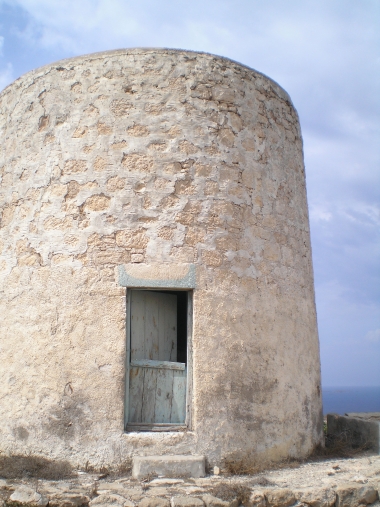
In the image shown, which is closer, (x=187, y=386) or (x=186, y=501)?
(x=186, y=501)

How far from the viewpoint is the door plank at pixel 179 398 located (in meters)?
5.45

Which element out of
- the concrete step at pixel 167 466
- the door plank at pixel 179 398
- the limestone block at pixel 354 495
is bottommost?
the limestone block at pixel 354 495

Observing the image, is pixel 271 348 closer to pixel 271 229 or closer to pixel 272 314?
pixel 272 314

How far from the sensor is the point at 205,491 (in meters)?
4.59

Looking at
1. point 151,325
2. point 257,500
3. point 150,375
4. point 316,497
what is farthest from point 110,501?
point 151,325

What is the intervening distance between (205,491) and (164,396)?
112 centimetres

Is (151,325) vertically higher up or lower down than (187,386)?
higher up

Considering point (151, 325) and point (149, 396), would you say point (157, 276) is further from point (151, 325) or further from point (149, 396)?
point (149, 396)

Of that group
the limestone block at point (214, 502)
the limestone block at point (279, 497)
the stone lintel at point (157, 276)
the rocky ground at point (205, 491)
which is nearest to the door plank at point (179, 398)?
the rocky ground at point (205, 491)

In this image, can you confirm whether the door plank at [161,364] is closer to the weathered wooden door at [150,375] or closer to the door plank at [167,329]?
the weathered wooden door at [150,375]

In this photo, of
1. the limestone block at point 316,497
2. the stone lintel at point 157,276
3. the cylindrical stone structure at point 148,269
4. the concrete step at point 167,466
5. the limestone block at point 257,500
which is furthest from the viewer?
the stone lintel at point 157,276

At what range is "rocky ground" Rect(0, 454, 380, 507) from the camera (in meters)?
4.34

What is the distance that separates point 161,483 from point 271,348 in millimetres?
1719

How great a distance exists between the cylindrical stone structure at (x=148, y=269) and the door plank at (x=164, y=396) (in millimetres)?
14
